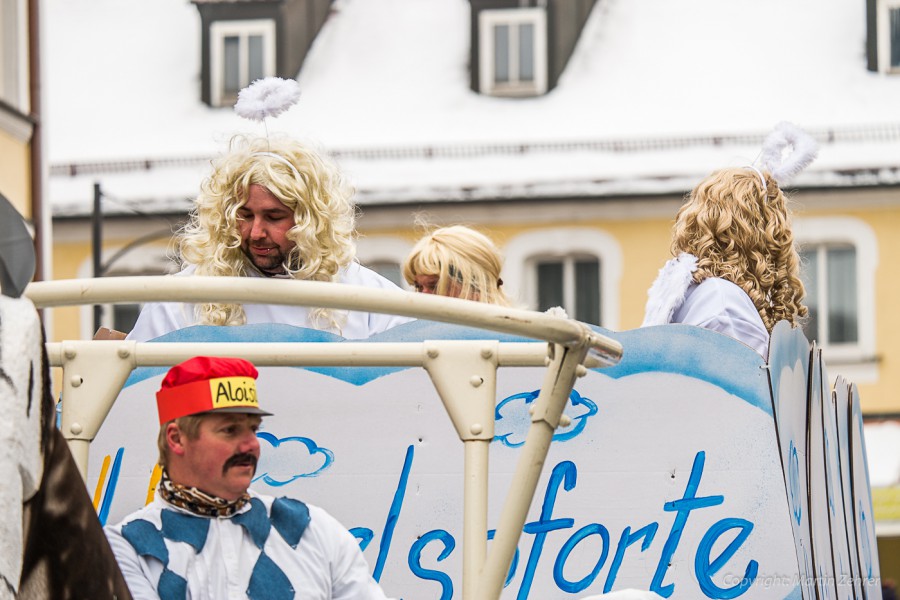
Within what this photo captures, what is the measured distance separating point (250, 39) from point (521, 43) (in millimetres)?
3384

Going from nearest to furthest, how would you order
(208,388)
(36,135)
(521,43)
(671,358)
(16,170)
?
1. (208,388)
2. (671,358)
3. (16,170)
4. (36,135)
5. (521,43)

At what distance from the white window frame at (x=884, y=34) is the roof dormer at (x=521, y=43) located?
3.37 m

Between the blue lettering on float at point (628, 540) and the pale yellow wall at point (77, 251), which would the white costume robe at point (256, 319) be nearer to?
the blue lettering on float at point (628, 540)

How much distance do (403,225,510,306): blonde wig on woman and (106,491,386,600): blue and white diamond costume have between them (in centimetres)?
193

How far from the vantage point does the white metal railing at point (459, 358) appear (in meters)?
2.12

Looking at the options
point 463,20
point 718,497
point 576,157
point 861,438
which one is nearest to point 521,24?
point 463,20

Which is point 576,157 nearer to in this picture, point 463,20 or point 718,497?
point 463,20

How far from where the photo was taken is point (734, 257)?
14.2 feet

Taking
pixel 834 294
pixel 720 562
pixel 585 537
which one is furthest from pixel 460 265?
pixel 834 294

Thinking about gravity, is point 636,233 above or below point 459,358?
above

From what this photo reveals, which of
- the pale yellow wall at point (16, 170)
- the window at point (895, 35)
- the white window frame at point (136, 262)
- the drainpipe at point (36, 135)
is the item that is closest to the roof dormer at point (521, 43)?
the window at point (895, 35)

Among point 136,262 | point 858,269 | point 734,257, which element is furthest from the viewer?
point 136,262

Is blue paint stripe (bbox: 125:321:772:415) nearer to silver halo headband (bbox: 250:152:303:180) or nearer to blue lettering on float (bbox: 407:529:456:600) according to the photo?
blue lettering on float (bbox: 407:529:456:600)

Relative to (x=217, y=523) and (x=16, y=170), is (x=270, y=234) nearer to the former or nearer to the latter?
(x=217, y=523)
